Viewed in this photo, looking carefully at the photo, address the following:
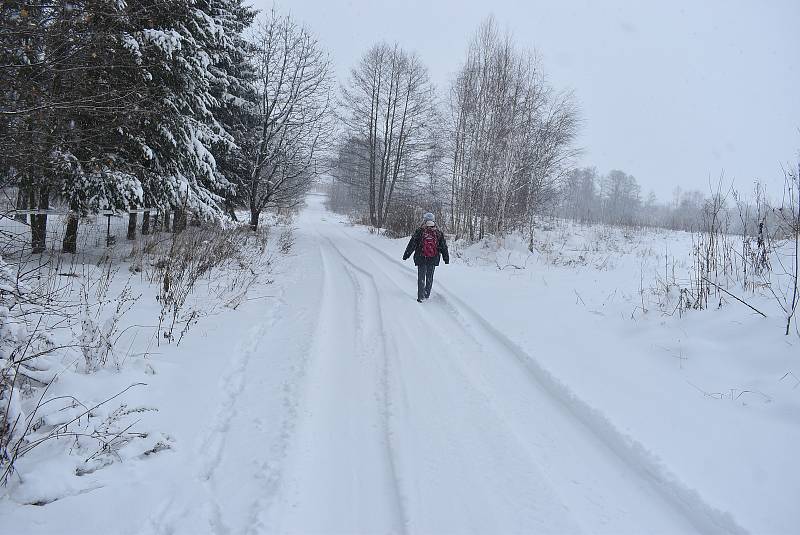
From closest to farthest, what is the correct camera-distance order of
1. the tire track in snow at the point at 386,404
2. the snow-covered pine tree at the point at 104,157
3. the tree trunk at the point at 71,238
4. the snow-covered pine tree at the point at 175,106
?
the tire track in snow at the point at 386,404 < the snow-covered pine tree at the point at 104,157 < the snow-covered pine tree at the point at 175,106 < the tree trunk at the point at 71,238

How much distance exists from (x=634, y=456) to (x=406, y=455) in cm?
183

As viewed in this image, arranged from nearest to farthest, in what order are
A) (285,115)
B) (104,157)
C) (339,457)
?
1. (339,457)
2. (104,157)
3. (285,115)

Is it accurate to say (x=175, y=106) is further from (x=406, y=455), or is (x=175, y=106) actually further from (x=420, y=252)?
(x=406, y=455)

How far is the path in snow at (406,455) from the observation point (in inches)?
93.0

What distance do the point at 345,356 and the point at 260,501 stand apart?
7.90 feet

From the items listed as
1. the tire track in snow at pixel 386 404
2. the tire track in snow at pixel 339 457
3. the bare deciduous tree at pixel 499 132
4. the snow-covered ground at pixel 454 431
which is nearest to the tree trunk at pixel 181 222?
the snow-covered ground at pixel 454 431

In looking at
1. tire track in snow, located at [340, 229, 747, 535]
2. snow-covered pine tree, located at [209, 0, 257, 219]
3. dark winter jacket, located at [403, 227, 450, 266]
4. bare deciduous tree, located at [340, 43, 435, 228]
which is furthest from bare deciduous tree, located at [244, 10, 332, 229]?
tire track in snow, located at [340, 229, 747, 535]

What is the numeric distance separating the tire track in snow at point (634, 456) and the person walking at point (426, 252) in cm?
290

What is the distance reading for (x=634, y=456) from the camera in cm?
309

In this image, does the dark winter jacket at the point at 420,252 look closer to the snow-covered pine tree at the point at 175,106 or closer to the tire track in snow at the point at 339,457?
the tire track in snow at the point at 339,457

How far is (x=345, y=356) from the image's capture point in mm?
4773

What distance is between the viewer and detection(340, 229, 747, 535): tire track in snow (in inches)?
98.0

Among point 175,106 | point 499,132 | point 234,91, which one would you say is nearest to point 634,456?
point 175,106

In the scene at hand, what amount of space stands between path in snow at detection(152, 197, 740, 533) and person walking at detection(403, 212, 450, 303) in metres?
3.04
